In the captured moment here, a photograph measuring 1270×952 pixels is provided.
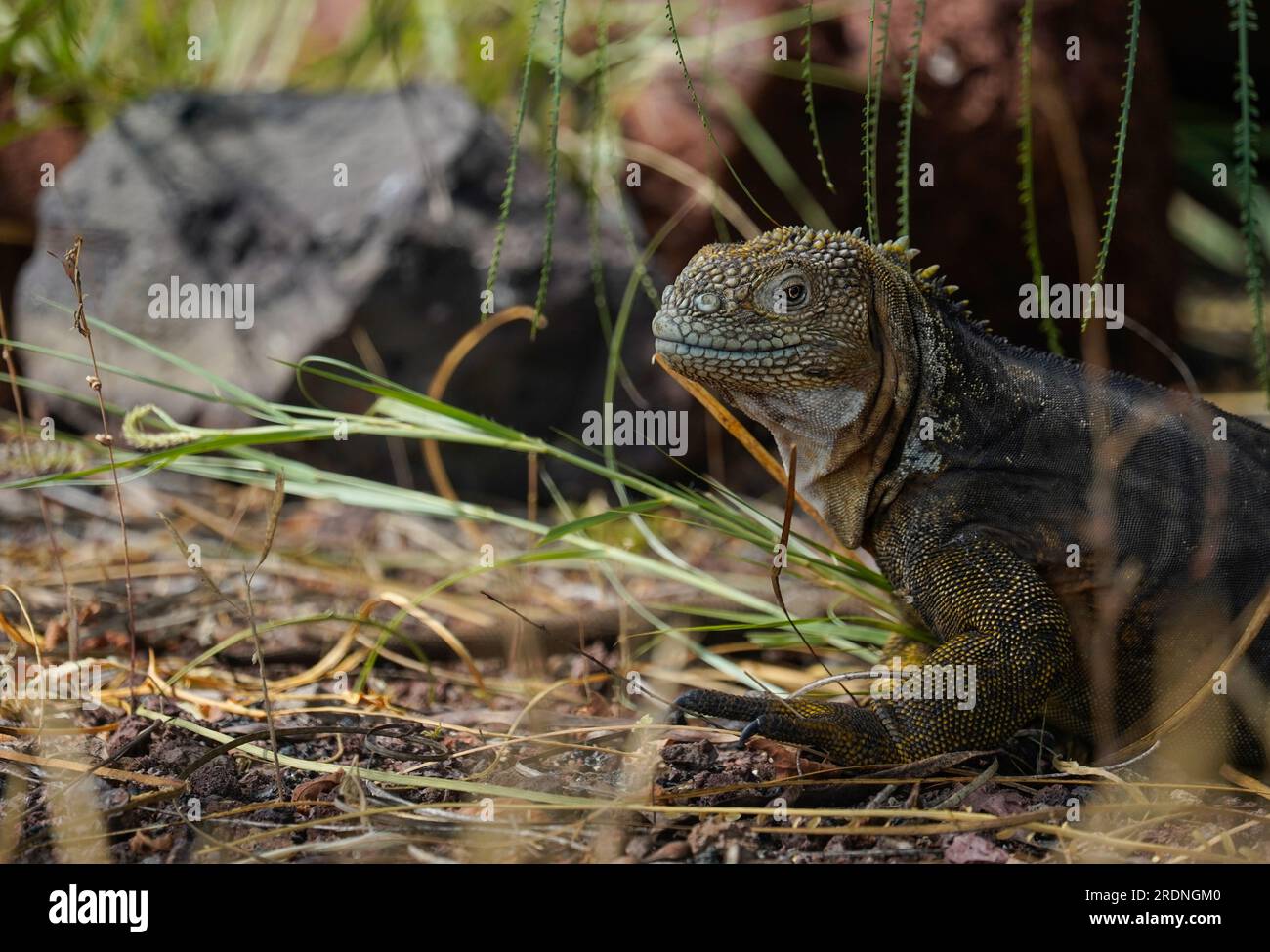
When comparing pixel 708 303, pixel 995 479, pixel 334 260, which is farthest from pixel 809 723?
pixel 334 260

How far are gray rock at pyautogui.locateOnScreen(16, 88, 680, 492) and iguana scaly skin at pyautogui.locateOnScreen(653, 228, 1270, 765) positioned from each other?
134 inches

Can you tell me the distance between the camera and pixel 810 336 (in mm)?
3936

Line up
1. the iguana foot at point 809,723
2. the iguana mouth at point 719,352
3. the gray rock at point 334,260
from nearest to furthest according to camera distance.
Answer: the iguana foot at point 809,723 → the iguana mouth at point 719,352 → the gray rock at point 334,260

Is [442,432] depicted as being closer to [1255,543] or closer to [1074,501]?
[1074,501]

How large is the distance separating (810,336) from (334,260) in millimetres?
4161

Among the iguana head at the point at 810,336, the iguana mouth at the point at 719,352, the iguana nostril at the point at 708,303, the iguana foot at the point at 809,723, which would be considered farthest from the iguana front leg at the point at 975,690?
the iguana nostril at the point at 708,303

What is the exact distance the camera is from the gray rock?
724 cm

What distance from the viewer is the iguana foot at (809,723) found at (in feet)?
12.3

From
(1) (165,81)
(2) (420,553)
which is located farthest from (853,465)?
(1) (165,81)

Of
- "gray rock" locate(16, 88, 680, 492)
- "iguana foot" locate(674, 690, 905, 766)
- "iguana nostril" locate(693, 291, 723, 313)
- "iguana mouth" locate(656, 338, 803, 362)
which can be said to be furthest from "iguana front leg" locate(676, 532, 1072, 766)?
"gray rock" locate(16, 88, 680, 492)

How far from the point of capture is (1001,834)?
346 centimetres

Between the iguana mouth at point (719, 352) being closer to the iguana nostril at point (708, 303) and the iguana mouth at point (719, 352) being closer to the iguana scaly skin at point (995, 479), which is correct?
the iguana scaly skin at point (995, 479)

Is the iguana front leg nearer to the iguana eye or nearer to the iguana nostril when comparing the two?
the iguana eye

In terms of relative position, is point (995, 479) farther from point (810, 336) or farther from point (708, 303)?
point (708, 303)
